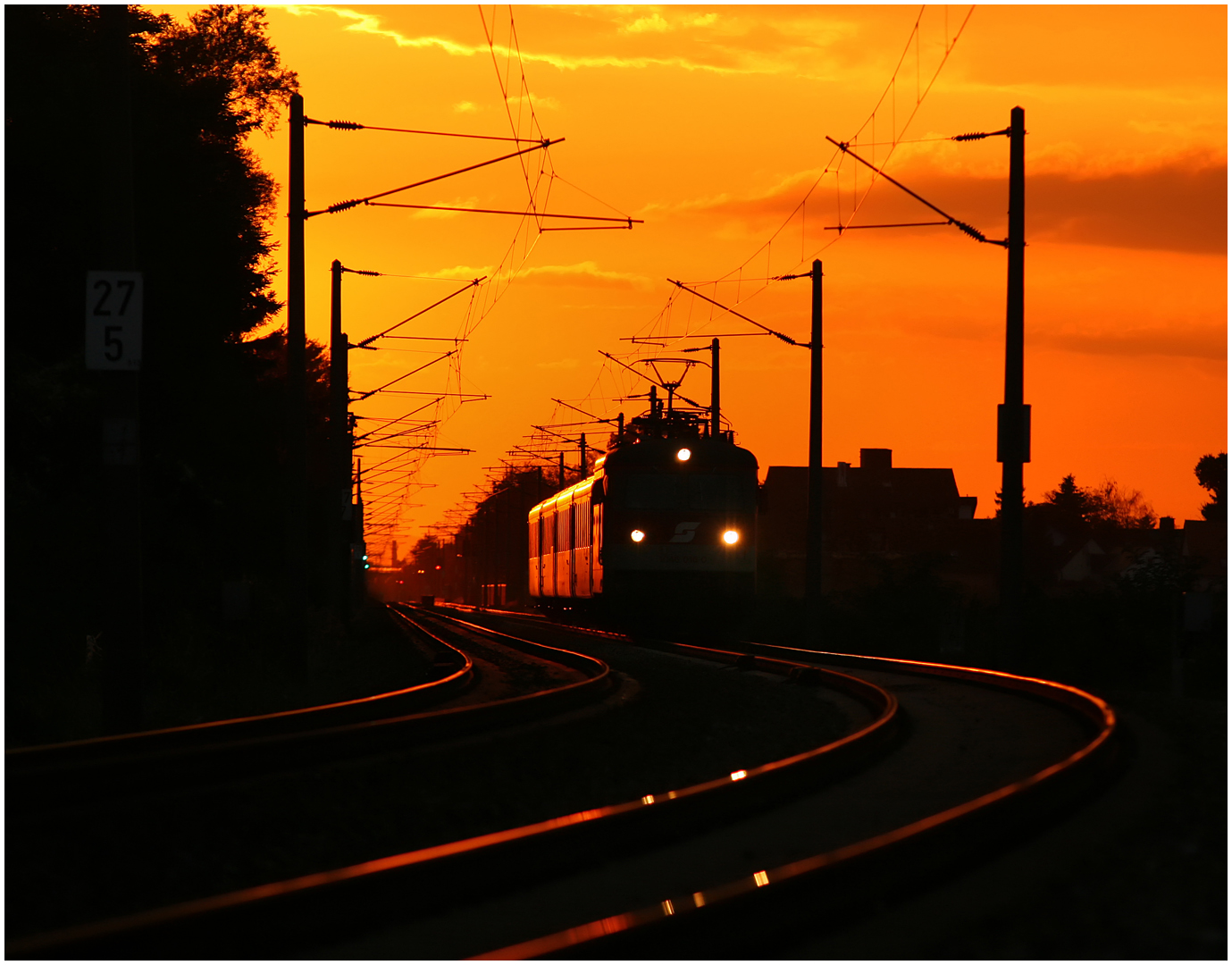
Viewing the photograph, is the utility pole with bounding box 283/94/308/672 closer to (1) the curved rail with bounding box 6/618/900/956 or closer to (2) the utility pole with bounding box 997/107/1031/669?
(2) the utility pole with bounding box 997/107/1031/669

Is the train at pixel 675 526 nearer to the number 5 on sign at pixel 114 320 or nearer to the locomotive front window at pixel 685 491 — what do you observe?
the locomotive front window at pixel 685 491

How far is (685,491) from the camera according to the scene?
1101 inches

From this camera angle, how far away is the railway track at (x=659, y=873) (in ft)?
17.1

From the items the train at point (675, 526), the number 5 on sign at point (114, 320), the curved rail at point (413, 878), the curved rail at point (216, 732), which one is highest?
the number 5 on sign at point (114, 320)

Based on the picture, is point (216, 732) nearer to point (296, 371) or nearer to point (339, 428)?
point (296, 371)

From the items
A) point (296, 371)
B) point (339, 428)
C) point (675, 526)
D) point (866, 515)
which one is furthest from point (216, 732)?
point (866, 515)

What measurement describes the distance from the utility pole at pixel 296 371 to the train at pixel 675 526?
25.3ft

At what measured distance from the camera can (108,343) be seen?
40.3 feet

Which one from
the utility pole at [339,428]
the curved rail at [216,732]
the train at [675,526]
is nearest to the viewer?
the curved rail at [216,732]

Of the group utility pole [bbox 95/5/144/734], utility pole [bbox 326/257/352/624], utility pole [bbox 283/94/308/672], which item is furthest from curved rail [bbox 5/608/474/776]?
utility pole [bbox 326/257/352/624]

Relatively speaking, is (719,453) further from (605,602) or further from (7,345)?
(7,345)

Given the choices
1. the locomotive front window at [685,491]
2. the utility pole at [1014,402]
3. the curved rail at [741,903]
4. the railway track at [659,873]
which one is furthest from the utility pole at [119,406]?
the locomotive front window at [685,491]

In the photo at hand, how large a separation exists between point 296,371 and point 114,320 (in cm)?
933

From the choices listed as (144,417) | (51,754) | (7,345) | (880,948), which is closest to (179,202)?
(144,417)
